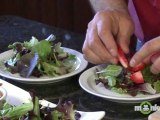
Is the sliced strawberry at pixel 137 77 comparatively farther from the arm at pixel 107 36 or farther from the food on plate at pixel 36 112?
the food on plate at pixel 36 112

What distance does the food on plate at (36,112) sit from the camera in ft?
2.89

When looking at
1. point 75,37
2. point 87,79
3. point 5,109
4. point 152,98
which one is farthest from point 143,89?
point 75,37

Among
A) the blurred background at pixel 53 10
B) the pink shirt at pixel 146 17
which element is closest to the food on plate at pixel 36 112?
the pink shirt at pixel 146 17

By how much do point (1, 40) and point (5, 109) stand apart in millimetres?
731

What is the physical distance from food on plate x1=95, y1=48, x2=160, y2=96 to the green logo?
1.7 inches

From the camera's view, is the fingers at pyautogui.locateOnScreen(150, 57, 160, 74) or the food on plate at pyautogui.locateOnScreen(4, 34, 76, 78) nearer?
the fingers at pyautogui.locateOnScreen(150, 57, 160, 74)

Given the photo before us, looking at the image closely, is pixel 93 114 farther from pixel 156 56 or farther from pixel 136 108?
pixel 156 56

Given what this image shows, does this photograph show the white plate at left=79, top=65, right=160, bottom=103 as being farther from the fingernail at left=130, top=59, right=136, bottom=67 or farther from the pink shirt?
the pink shirt

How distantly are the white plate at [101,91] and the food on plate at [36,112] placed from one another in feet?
0.59

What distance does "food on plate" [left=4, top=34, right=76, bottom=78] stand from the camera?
1247mm

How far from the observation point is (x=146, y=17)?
4.95 ft

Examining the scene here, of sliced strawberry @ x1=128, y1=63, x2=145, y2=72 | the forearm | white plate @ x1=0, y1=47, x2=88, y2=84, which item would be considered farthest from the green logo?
the forearm

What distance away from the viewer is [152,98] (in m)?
1.06

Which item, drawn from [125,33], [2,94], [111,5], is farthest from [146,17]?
[2,94]
